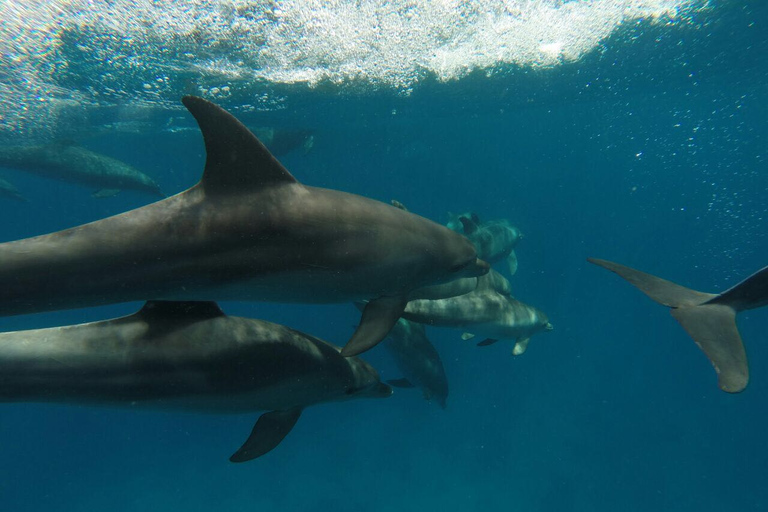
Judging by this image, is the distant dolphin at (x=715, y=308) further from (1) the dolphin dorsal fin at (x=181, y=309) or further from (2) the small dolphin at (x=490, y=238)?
(2) the small dolphin at (x=490, y=238)

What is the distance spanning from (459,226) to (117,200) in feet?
149

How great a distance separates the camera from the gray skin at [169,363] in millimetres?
3752

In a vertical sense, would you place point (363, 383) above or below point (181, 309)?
below

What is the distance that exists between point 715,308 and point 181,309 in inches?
259

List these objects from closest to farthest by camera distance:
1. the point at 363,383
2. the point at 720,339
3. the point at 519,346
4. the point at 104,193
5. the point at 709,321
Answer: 1. the point at 720,339
2. the point at 709,321
3. the point at 363,383
4. the point at 519,346
5. the point at 104,193

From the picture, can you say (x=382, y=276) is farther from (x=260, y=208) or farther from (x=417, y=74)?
(x=417, y=74)

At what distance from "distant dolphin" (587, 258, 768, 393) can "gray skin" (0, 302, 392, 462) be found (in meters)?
4.02

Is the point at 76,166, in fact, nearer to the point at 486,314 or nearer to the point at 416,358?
the point at 416,358

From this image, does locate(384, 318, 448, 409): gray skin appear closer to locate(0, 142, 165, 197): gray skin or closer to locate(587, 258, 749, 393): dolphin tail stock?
locate(587, 258, 749, 393): dolphin tail stock

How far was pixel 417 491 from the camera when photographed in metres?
21.6

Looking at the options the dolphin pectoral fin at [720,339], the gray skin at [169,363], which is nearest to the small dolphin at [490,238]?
the dolphin pectoral fin at [720,339]

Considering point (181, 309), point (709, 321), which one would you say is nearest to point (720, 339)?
point (709, 321)

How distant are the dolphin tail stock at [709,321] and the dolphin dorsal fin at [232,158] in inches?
165

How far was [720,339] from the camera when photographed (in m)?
5.14
